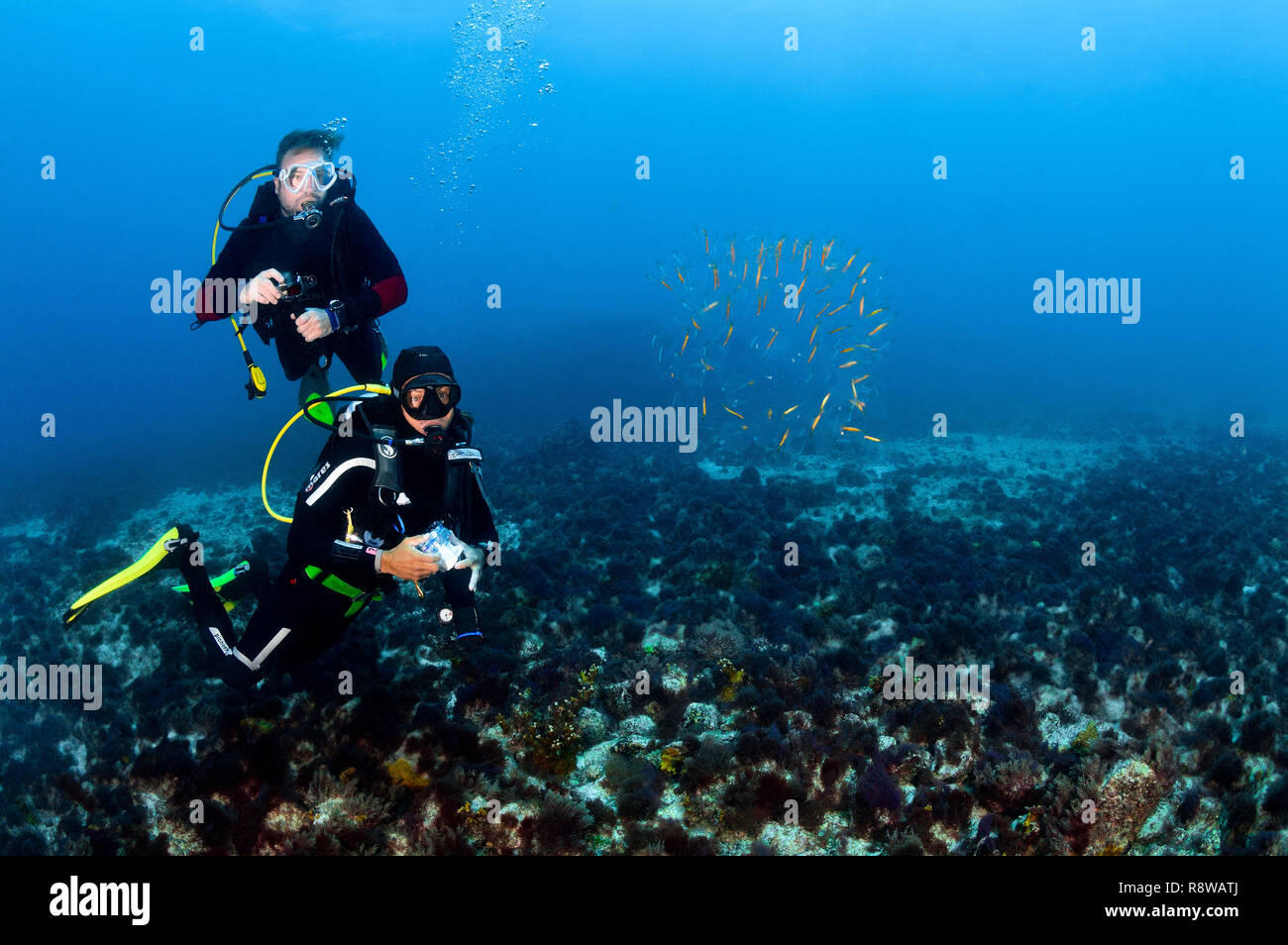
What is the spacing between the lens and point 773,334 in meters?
17.8

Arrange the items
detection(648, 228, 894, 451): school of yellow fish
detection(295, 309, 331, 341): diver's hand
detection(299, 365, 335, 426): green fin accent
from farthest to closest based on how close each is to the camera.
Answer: detection(648, 228, 894, 451): school of yellow fish
detection(299, 365, 335, 426): green fin accent
detection(295, 309, 331, 341): diver's hand

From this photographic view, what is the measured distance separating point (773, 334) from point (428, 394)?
587 inches

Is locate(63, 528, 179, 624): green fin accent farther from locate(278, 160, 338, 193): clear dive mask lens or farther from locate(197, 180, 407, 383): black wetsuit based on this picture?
locate(278, 160, 338, 193): clear dive mask lens

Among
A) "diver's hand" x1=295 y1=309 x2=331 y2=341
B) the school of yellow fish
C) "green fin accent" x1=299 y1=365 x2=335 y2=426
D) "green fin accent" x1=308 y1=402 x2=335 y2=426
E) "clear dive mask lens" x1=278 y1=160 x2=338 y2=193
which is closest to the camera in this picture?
"green fin accent" x1=308 y1=402 x2=335 y2=426

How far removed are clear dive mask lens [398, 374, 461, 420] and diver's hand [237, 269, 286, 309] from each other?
151 cm

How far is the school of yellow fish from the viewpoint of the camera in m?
17.3

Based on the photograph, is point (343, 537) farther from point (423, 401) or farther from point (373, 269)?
point (373, 269)

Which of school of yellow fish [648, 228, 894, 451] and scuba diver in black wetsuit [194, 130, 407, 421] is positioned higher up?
school of yellow fish [648, 228, 894, 451]

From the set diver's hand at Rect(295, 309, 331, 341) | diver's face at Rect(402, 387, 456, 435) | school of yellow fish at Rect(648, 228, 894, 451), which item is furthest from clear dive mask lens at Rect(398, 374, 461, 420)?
school of yellow fish at Rect(648, 228, 894, 451)

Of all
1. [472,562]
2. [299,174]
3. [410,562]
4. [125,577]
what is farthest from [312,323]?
[125,577]

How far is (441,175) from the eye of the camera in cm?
11919

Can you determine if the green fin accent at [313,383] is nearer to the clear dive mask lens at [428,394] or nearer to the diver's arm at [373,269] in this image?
the diver's arm at [373,269]

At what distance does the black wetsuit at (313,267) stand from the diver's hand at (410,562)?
212 centimetres
